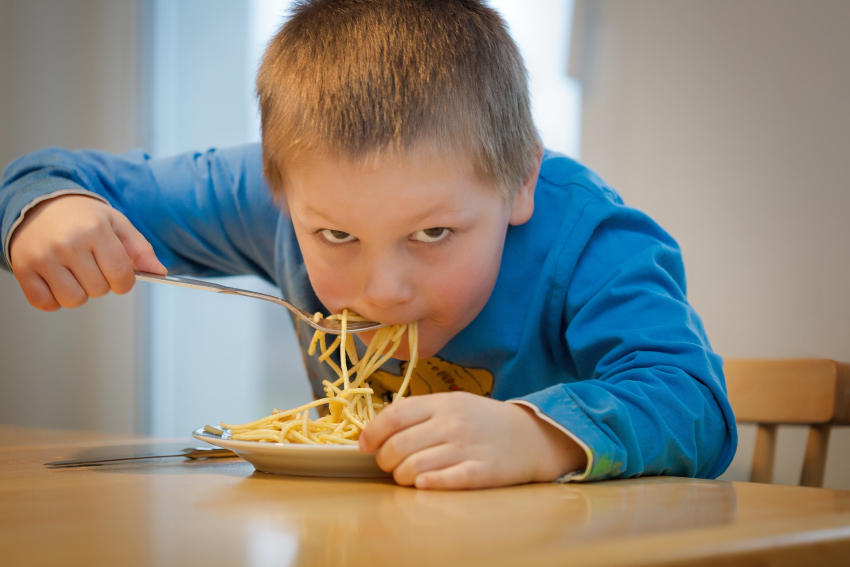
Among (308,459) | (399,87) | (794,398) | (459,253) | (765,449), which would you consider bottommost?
(765,449)

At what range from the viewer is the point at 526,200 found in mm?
979

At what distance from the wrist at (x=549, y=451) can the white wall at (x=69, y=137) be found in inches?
101

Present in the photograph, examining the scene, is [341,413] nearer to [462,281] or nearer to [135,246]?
[462,281]

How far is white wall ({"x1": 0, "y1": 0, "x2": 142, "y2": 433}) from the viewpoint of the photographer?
8.75 ft

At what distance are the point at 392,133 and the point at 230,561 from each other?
1.66 feet

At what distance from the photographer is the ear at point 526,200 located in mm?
962

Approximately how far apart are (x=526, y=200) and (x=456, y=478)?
513 millimetres

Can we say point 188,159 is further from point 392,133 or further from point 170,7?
point 170,7

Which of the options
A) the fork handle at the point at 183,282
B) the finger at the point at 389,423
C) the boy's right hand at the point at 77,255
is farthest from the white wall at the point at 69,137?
the finger at the point at 389,423

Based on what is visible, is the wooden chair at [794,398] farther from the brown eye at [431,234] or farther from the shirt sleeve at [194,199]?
the shirt sleeve at [194,199]

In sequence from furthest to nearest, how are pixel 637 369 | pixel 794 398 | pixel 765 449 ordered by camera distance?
pixel 765 449
pixel 794 398
pixel 637 369

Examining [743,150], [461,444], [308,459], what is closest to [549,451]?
[461,444]

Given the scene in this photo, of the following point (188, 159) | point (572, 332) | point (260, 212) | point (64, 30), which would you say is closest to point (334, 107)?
point (572, 332)

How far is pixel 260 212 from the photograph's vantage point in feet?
4.13
